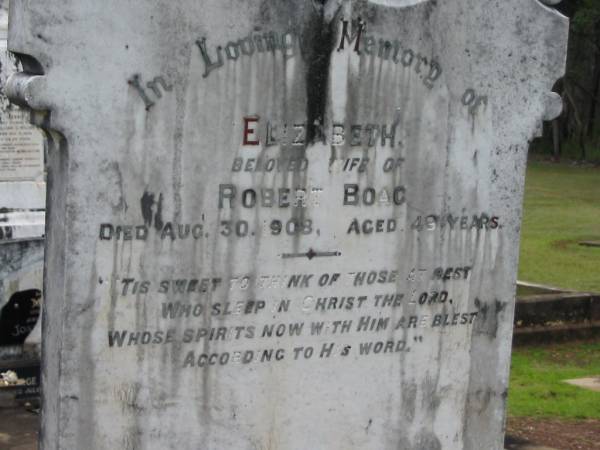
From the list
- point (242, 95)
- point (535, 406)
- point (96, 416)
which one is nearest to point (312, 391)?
point (96, 416)

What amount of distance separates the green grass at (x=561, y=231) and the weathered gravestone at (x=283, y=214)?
7.37m

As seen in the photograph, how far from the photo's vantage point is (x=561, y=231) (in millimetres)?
17906

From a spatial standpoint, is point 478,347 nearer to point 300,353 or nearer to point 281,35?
point 300,353

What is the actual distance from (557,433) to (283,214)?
345 cm

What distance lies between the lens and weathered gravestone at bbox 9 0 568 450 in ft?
15.7

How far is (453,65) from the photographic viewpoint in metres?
5.47

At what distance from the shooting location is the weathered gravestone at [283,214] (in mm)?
4789

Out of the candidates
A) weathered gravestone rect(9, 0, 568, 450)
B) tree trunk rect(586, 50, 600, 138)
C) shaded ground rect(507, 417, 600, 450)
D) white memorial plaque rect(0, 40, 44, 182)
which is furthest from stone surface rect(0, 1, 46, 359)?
tree trunk rect(586, 50, 600, 138)

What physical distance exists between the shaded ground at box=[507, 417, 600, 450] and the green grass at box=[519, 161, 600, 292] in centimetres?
473

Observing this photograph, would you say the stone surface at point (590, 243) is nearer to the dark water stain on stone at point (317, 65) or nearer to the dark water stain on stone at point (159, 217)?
the dark water stain on stone at point (317, 65)

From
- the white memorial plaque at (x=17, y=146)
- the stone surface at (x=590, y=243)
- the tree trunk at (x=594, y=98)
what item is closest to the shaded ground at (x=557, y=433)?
the white memorial plaque at (x=17, y=146)

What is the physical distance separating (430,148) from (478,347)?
A: 94cm

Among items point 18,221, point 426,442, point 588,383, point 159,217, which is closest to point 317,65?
point 159,217

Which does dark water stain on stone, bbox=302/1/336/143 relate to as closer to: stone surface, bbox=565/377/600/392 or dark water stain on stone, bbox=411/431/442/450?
dark water stain on stone, bbox=411/431/442/450
